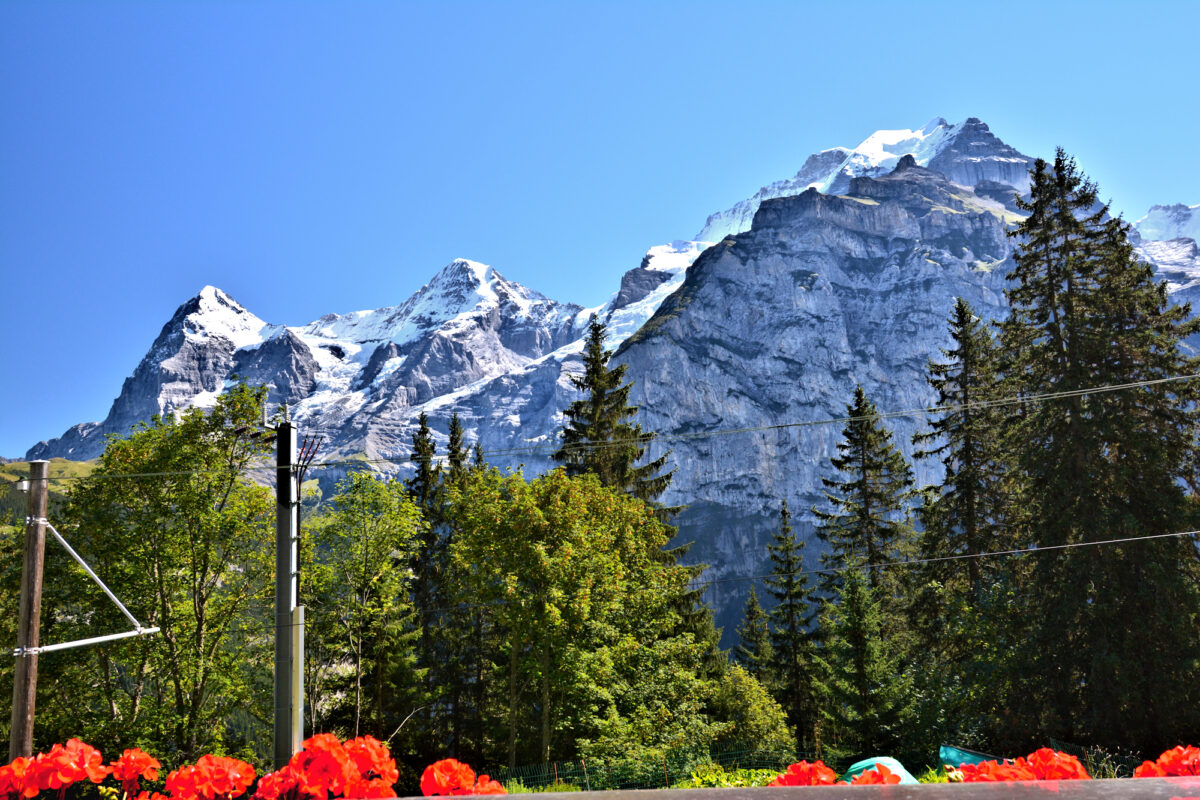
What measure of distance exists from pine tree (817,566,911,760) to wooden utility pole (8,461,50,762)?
22754 mm

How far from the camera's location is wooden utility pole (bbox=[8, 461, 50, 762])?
9.73m

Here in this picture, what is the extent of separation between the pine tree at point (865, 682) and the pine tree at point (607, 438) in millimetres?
8678

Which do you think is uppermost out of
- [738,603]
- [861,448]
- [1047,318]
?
[1047,318]

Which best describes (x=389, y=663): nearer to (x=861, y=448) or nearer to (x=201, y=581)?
(x=201, y=581)

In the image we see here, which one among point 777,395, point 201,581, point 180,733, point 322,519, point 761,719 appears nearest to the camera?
point 180,733

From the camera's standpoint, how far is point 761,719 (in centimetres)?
3181

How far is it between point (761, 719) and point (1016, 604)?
12.5m

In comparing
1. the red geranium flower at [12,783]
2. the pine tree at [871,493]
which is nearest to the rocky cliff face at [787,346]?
the pine tree at [871,493]

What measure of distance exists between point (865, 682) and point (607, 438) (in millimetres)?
13107

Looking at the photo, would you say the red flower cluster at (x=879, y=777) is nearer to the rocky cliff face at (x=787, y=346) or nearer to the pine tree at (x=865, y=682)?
the pine tree at (x=865, y=682)

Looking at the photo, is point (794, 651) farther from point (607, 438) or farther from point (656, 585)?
point (656, 585)

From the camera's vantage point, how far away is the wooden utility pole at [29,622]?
383 inches

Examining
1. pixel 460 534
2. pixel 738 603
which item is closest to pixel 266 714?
pixel 460 534

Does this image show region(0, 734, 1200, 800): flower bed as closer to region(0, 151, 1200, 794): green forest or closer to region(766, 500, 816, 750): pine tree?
region(0, 151, 1200, 794): green forest
